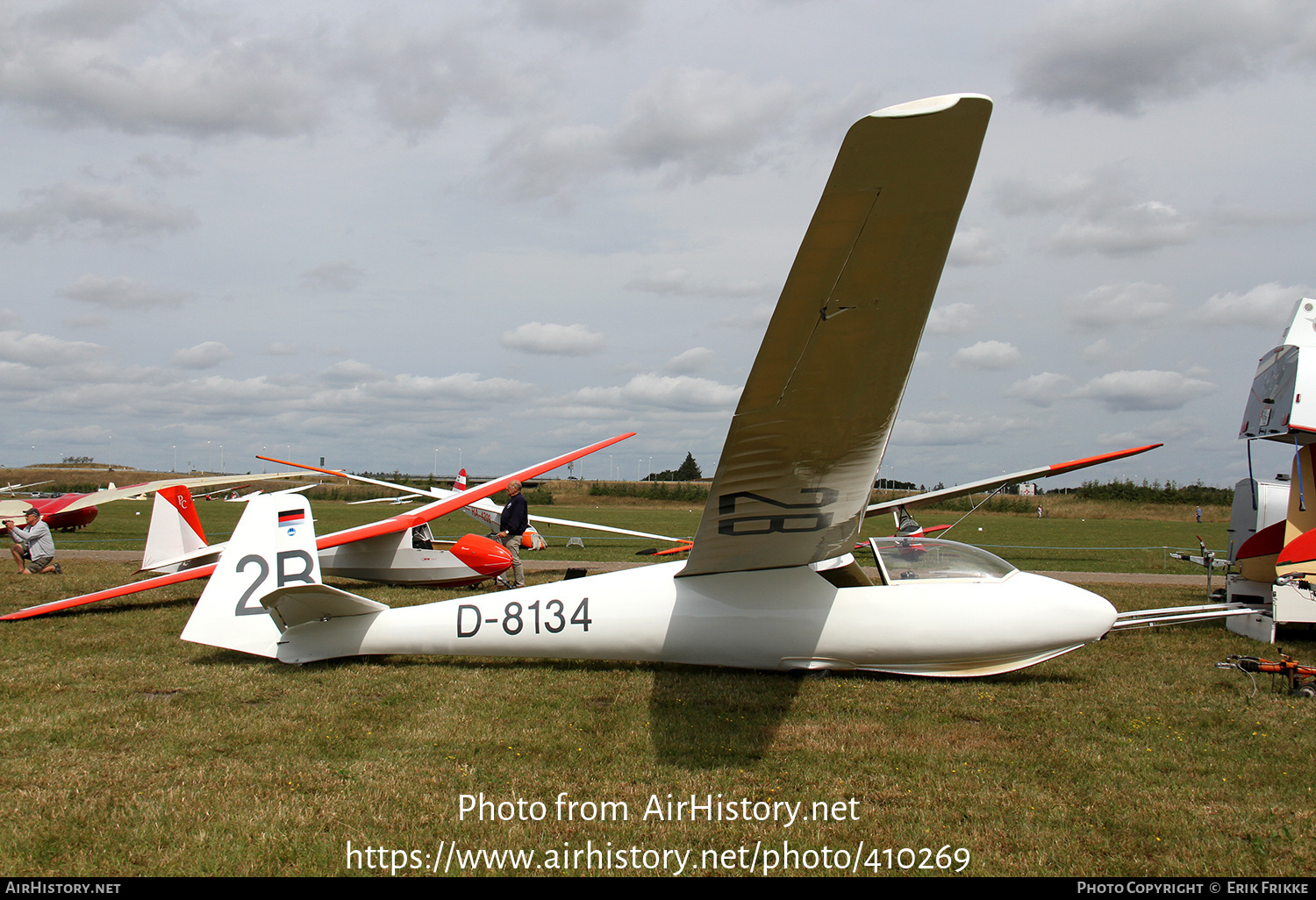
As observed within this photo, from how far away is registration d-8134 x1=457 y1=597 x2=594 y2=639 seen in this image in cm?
634

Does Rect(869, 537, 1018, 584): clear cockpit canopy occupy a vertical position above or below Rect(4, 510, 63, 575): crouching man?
above

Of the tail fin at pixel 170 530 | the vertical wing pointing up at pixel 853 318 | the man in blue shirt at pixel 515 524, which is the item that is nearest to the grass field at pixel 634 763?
the vertical wing pointing up at pixel 853 318

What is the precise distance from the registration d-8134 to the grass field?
430 millimetres

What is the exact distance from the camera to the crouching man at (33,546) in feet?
43.1

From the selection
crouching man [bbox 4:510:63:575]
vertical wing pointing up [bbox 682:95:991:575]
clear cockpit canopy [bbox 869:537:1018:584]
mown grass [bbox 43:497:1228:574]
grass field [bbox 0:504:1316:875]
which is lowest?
mown grass [bbox 43:497:1228:574]

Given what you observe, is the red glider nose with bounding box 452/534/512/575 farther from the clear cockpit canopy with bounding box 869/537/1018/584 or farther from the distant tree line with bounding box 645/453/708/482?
the distant tree line with bounding box 645/453/708/482

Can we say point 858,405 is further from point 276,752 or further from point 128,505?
point 128,505

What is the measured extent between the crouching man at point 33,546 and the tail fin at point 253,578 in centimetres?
941

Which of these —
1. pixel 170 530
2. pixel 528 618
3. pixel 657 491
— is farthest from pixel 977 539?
pixel 657 491

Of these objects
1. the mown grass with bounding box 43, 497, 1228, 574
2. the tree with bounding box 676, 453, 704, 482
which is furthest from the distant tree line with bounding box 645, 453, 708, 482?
the mown grass with bounding box 43, 497, 1228, 574

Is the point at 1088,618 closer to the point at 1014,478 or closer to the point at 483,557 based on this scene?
the point at 1014,478

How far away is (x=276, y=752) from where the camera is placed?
179 inches

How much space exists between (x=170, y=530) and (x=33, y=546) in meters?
4.03
